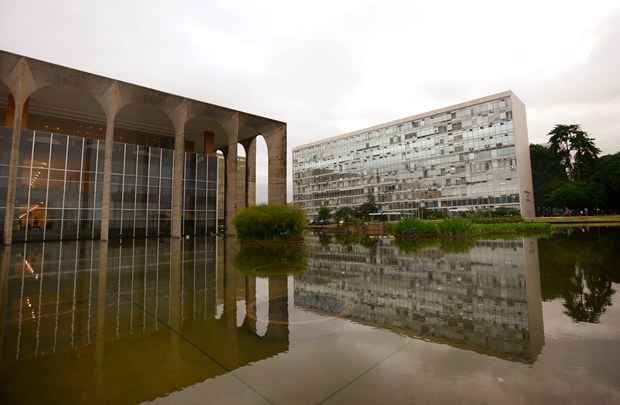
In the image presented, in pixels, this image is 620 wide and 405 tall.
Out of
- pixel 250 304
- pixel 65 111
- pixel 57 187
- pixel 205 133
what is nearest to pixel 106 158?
pixel 57 187

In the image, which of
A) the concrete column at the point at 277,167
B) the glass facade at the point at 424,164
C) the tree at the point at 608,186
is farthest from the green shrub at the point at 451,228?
the tree at the point at 608,186

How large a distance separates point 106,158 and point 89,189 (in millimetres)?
5013

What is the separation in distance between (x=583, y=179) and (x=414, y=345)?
8281 cm

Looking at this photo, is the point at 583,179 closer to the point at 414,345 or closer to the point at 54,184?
the point at 414,345

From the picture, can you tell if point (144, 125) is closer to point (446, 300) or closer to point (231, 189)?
point (231, 189)

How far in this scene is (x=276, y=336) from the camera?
4.10m

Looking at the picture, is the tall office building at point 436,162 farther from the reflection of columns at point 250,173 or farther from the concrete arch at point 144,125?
the concrete arch at point 144,125

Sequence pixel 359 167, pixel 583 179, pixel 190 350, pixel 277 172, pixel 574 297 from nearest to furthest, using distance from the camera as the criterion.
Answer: pixel 190 350
pixel 574 297
pixel 277 172
pixel 583 179
pixel 359 167

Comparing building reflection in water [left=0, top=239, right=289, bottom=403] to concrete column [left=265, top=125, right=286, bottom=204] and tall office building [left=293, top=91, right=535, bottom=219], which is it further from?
tall office building [left=293, top=91, right=535, bottom=219]

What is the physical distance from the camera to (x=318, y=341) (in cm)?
389

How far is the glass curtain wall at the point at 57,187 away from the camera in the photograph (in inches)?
1025

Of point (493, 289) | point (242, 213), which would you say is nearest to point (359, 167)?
point (242, 213)

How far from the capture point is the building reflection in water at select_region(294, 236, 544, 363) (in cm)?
386

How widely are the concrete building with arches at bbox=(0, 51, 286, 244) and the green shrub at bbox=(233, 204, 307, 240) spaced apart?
14138 millimetres
